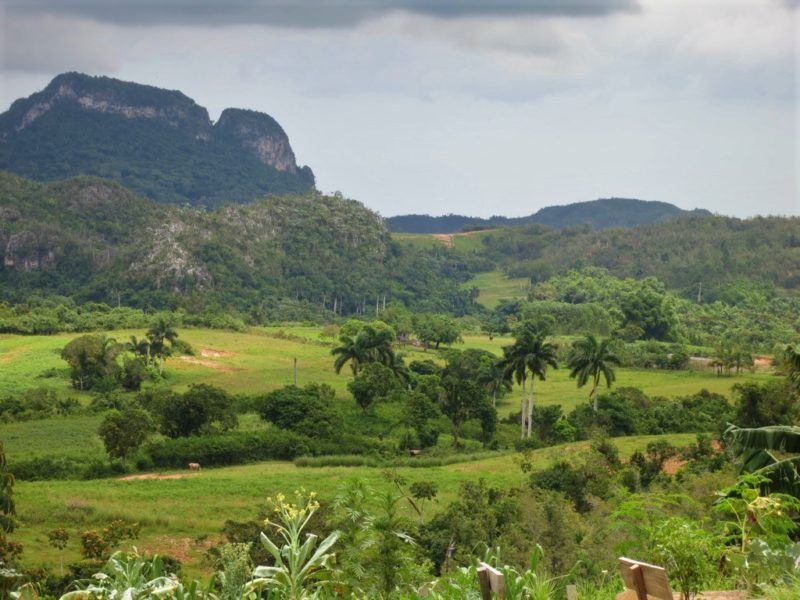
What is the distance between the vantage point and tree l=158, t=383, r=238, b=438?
45.3m

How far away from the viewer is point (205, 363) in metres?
68.1

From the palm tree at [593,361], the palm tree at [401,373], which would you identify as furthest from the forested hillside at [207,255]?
the palm tree at [593,361]

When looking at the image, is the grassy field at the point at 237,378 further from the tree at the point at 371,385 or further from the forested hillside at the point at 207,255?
the forested hillside at the point at 207,255

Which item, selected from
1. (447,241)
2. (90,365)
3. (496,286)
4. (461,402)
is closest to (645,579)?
(461,402)

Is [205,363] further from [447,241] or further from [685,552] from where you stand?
[447,241]

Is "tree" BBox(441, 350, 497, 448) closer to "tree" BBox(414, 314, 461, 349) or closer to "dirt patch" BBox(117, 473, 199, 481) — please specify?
"dirt patch" BBox(117, 473, 199, 481)

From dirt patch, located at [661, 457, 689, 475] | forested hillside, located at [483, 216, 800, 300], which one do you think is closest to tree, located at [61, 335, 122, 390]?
dirt patch, located at [661, 457, 689, 475]

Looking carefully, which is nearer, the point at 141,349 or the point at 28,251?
the point at 141,349

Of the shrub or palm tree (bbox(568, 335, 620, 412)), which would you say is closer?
the shrub

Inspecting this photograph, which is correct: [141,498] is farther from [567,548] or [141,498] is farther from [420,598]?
[420,598]

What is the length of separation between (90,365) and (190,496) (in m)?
27.2

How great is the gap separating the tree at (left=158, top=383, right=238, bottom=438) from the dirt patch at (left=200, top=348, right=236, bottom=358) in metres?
24.9

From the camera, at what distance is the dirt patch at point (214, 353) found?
71000 mm

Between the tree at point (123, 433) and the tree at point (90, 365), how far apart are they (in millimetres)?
17874
